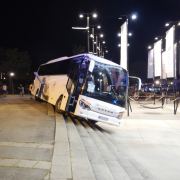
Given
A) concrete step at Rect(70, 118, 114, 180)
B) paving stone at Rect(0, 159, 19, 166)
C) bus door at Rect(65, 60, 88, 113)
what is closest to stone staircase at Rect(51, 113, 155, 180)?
concrete step at Rect(70, 118, 114, 180)

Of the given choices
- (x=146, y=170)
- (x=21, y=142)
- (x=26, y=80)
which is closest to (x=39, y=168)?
(x=21, y=142)

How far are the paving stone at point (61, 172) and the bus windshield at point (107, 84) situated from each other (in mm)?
5136

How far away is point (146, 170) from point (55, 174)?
254 centimetres

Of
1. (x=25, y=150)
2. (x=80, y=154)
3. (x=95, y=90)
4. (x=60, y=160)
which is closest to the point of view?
(x=60, y=160)

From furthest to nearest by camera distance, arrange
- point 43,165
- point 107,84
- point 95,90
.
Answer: point 107,84 → point 95,90 → point 43,165

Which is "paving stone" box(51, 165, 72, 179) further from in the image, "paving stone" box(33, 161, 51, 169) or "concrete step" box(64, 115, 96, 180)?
"paving stone" box(33, 161, 51, 169)

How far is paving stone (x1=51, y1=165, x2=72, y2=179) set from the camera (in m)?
4.09

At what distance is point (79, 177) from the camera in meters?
4.10

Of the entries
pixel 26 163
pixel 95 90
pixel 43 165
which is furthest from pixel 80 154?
pixel 95 90

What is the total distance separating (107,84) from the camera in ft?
32.4

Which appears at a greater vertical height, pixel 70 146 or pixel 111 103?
pixel 111 103

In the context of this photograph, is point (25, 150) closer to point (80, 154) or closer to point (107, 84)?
point (80, 154)

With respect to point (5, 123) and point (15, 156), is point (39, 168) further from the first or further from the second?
point (5, 123)

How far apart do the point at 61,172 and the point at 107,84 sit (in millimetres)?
6104
